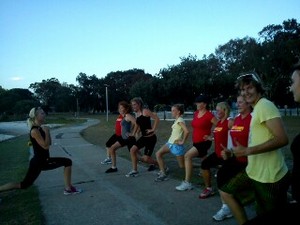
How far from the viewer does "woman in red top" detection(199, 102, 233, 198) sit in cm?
568

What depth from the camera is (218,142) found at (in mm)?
5824

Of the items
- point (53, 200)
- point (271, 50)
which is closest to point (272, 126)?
point (53, 200)

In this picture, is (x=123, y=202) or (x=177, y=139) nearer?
(x=123, y=202)

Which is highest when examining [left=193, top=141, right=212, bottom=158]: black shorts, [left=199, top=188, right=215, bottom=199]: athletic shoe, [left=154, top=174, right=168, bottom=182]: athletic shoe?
[left=193, top=141, right=212, bottom=158]: black shorts

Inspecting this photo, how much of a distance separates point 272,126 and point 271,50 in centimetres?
4377

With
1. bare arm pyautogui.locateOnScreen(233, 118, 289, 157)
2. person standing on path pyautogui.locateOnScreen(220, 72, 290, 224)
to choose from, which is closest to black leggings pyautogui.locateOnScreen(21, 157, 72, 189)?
person standing on path pyautogui.locateOnScreen(220, 72, 290, 224)

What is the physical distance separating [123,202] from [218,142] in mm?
1874

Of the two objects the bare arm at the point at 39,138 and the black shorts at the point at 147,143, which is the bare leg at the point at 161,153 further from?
the bare arm at the point at 39,138

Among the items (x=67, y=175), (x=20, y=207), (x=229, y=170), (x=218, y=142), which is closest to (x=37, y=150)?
(x=67, y=175)

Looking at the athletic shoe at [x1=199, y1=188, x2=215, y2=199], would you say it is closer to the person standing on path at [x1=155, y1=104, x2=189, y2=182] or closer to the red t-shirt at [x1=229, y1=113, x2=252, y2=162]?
the person standing on path at [x1=155, y1=104, x2=189, y2=182]

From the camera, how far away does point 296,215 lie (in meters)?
1.92

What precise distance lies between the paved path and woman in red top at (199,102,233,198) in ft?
1.19

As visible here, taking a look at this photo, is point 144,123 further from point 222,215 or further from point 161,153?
A: point 222,215

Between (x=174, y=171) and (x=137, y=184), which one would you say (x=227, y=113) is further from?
(x=174, y=171)
